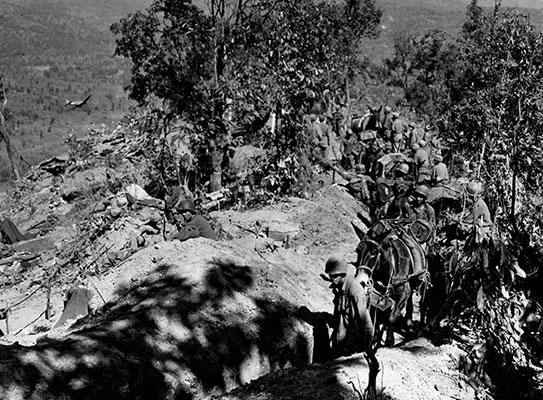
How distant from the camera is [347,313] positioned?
488 cm

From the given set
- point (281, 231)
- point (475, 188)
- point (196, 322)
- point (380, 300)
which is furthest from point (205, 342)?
point (281, 231)

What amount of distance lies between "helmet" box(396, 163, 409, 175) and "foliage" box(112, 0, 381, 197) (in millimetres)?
1718

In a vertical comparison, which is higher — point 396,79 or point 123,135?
point 396,79

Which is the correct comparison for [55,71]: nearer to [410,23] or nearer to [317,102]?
[410,23]

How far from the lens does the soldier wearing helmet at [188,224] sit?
7.41 m

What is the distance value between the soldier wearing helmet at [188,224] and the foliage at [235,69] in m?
2.03

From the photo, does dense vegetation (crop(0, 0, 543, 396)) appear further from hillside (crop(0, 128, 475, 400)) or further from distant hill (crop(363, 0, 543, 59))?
distant hill (crop(363, 0, 543, 59))

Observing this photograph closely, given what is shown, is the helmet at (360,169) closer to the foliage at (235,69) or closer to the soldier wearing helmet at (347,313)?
the foliage at (235,69)

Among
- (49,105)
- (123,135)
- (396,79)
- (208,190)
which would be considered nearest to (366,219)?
(208,190)

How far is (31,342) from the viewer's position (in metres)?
5.56

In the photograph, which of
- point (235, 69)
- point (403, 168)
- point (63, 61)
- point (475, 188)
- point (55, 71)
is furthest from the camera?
point (63, 61)

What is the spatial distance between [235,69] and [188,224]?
3910 mm

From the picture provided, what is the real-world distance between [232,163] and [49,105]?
32746 mm

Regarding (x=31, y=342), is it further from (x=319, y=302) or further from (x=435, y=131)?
(x=435, y=131)
